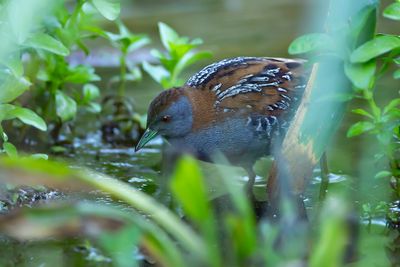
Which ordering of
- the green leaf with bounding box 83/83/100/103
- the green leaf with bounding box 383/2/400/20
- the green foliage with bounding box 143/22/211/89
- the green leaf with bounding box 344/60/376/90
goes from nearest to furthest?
the green leaf with bounding box 344/60/376/90 → the green leaf with bounding box 383/2/400/20 → the green foliage with bounding box 143/22/211/89 → the green leaf with bounding box 83/83/100/103

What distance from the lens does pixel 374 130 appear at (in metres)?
4.59

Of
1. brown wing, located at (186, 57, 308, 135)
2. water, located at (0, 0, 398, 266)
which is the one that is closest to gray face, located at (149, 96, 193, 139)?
brown wing, located at (186, 57, 308, 135)

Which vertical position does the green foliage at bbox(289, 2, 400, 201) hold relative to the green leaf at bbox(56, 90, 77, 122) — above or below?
above

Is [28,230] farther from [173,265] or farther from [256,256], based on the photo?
[256,256]

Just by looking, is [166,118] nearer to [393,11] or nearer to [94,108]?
[94,108]

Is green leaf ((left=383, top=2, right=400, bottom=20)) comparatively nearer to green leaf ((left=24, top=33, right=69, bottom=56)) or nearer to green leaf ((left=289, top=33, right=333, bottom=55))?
green leaf ((left=289, top=33, right=333, bottom=55))

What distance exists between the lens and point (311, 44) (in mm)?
4207

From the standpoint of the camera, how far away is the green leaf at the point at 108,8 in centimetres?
507

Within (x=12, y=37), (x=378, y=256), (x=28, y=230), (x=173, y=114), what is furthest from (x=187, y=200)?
(x=173, y=114)

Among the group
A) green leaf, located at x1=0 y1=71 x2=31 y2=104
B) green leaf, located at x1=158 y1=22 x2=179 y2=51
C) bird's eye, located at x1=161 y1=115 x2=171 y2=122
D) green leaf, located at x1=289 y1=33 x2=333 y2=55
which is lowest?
bird's eye, located at x1=161 y1=115 x2=171 y2=122

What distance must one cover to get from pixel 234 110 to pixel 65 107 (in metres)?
1.32

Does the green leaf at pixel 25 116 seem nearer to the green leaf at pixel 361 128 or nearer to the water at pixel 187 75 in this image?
the water at pixel 187 75

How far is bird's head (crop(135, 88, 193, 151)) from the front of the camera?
5859mm

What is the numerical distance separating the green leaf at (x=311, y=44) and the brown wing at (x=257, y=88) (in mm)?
1520
